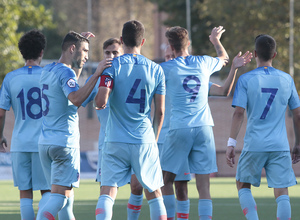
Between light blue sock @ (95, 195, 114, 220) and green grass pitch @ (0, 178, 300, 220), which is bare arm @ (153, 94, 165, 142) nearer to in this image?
light blue sock @ (95, 195, 114, 220)

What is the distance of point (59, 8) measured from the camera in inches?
2007

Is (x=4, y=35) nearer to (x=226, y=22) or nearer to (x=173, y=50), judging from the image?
(x=226, y=22)

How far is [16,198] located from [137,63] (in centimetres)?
762

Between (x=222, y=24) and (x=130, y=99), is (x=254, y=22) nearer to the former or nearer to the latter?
(x=222, y=24)

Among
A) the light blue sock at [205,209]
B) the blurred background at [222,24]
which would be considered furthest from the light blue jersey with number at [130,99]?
the blurred background at [222,24]

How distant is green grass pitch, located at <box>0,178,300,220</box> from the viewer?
1031 centimetres

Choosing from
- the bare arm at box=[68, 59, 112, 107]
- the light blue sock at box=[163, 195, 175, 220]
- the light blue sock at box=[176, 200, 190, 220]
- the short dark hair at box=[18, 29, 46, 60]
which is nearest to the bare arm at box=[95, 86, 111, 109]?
the bare arm at box=[68, 59, 112, 107]

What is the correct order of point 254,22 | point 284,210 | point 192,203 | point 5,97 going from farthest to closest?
point 254,22 < point 192,203 < point 5,97 < point 284,210

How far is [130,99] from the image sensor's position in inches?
254

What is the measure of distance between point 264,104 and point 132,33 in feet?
5.58

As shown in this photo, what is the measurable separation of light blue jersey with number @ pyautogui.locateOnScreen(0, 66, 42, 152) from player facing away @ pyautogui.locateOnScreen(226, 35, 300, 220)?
7.09 ft

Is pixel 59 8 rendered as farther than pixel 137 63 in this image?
Yes

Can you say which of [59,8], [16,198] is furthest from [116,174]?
[59,8]

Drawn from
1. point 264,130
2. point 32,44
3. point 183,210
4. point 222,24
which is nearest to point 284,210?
point 264,130
